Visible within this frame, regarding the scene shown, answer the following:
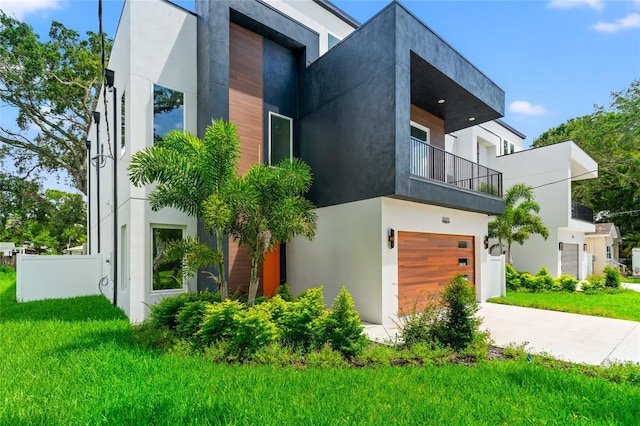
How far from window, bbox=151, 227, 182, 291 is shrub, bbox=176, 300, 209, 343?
2.07m

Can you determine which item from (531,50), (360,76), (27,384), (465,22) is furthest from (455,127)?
(27,384)

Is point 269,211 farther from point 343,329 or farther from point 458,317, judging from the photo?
point 458,317

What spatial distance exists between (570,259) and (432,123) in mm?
13849

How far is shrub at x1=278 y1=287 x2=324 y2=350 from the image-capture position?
534 centimetres

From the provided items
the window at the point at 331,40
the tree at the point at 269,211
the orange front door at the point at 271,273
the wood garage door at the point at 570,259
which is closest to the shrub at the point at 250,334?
the tree at the point at 269,211

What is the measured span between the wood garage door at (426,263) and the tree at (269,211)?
10.2 feet

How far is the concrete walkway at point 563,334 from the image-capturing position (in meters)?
5.52

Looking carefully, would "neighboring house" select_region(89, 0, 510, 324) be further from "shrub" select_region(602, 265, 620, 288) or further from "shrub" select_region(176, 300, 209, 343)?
"shrub" select_region(602, 265, 620, 288)

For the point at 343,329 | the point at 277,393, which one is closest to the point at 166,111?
the point at 343,329

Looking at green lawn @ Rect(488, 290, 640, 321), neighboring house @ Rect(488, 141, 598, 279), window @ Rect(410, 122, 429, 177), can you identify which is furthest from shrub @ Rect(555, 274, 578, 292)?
window @ Rect(410, 122, 429, 177)

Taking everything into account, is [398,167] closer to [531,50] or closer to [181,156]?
[181,156]

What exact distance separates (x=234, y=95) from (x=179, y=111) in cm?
144

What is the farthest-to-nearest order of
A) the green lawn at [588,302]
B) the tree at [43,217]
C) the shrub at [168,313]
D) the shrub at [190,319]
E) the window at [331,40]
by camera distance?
the tree at [43,217] → the window at [331,40] → the green lawn at [588,302] → the shrub at [168,313] → the shrub at [190,319]

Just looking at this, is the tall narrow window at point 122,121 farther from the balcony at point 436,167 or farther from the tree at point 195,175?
the balcony at point 436,167
